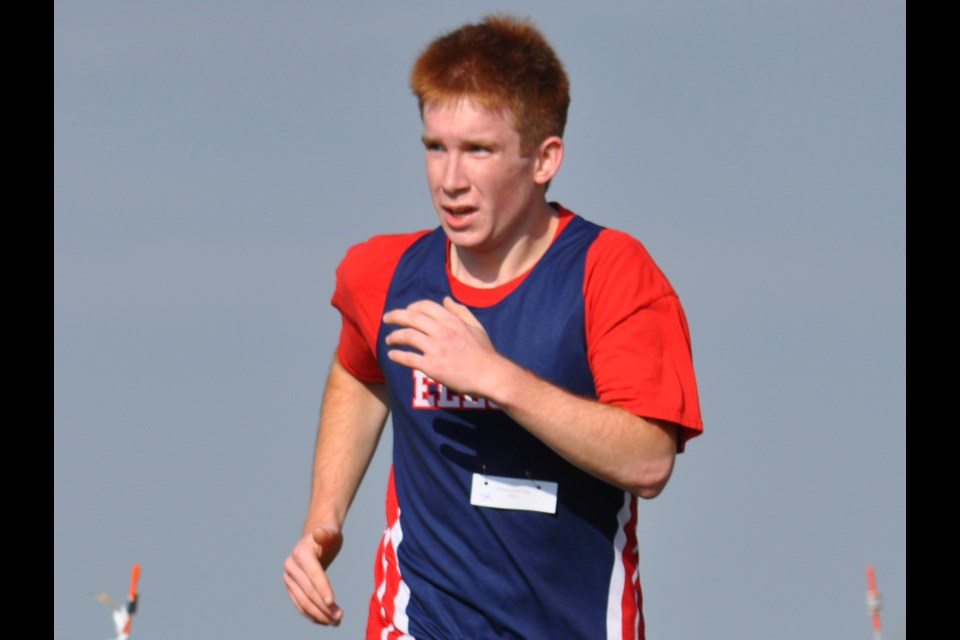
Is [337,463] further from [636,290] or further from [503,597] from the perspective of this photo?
[636,290]

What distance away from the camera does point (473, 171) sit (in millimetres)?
4875

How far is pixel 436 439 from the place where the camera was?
5121 mm

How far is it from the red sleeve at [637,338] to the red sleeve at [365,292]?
2.42ft

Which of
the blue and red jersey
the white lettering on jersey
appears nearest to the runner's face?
the blue and red jersey

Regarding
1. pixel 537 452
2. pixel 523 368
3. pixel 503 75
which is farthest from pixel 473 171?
pixel 537 452

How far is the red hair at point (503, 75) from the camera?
16.3ft

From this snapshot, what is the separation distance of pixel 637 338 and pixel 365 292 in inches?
40.4

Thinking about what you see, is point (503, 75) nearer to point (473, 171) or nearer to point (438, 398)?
point (473, 171)

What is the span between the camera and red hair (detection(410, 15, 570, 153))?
16.3ft

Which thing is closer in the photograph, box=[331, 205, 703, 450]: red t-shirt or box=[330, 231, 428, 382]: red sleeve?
box=[331, 205, 703, 450]: red t-shirt

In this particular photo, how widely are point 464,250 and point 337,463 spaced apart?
0.92m

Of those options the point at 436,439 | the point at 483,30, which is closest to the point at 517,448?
the point at 436,439

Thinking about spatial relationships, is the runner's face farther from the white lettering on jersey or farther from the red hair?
the white lettering on jersey

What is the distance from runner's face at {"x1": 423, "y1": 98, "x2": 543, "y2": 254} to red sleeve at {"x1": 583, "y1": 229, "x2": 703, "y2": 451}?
0.94 ft
